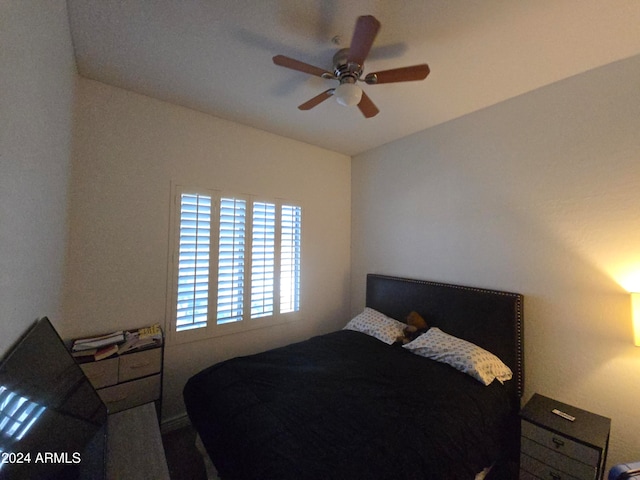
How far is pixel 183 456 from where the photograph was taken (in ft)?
6.41

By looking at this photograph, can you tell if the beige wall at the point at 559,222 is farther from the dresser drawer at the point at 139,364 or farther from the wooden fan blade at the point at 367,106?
the dresser drawer at the point at 139,364

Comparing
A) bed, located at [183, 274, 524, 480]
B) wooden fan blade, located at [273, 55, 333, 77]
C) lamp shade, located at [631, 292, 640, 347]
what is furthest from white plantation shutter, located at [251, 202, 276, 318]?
lamp shade, located at [631, 292, 640, 347]

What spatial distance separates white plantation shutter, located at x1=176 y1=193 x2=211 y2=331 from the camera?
233 cm

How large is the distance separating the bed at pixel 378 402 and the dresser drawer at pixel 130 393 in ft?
1.10

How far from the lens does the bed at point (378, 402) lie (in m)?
1.21

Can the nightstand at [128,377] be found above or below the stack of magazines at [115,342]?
below

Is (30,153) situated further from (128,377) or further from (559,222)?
(559,222)

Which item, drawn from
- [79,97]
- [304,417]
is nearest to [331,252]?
[304,417]

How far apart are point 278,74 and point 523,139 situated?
2.01 m

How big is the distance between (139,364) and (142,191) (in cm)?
136

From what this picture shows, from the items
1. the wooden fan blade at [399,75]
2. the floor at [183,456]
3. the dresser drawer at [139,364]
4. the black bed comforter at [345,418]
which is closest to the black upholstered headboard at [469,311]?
the black bed comforter at [345,418]

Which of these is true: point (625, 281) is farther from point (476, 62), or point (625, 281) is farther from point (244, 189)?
point (244, 189)

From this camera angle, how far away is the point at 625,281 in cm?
168

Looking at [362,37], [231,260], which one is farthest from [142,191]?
[362,37]
